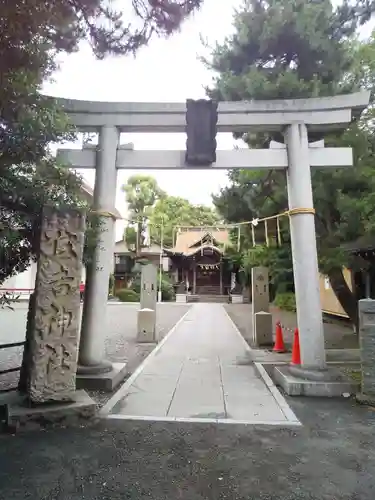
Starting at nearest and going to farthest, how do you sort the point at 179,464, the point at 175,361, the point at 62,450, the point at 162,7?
the point at 179,464
the point at 62,450
the point at 162,7
the point at 175,361

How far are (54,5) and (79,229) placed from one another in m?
2.43

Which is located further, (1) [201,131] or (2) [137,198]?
(2) [137,198]

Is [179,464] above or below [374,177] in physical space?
below

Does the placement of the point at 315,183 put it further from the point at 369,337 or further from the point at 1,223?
the point at 1,223

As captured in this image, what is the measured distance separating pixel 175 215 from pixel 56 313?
39390 millimetres

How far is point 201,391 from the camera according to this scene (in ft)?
19.2

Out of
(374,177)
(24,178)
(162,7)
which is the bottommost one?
(24,178)

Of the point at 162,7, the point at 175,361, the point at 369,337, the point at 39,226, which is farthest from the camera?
the point at 175,361

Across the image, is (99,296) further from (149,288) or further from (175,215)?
(175,215)

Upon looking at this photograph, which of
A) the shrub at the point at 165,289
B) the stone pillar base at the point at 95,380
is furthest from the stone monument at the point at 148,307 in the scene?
the shrub at the point at 165,289

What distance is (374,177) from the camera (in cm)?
761

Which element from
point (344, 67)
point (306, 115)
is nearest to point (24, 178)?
point (306, 115)

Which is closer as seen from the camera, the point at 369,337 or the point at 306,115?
the point at 369,337

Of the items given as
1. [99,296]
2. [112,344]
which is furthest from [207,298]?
[99,296]
